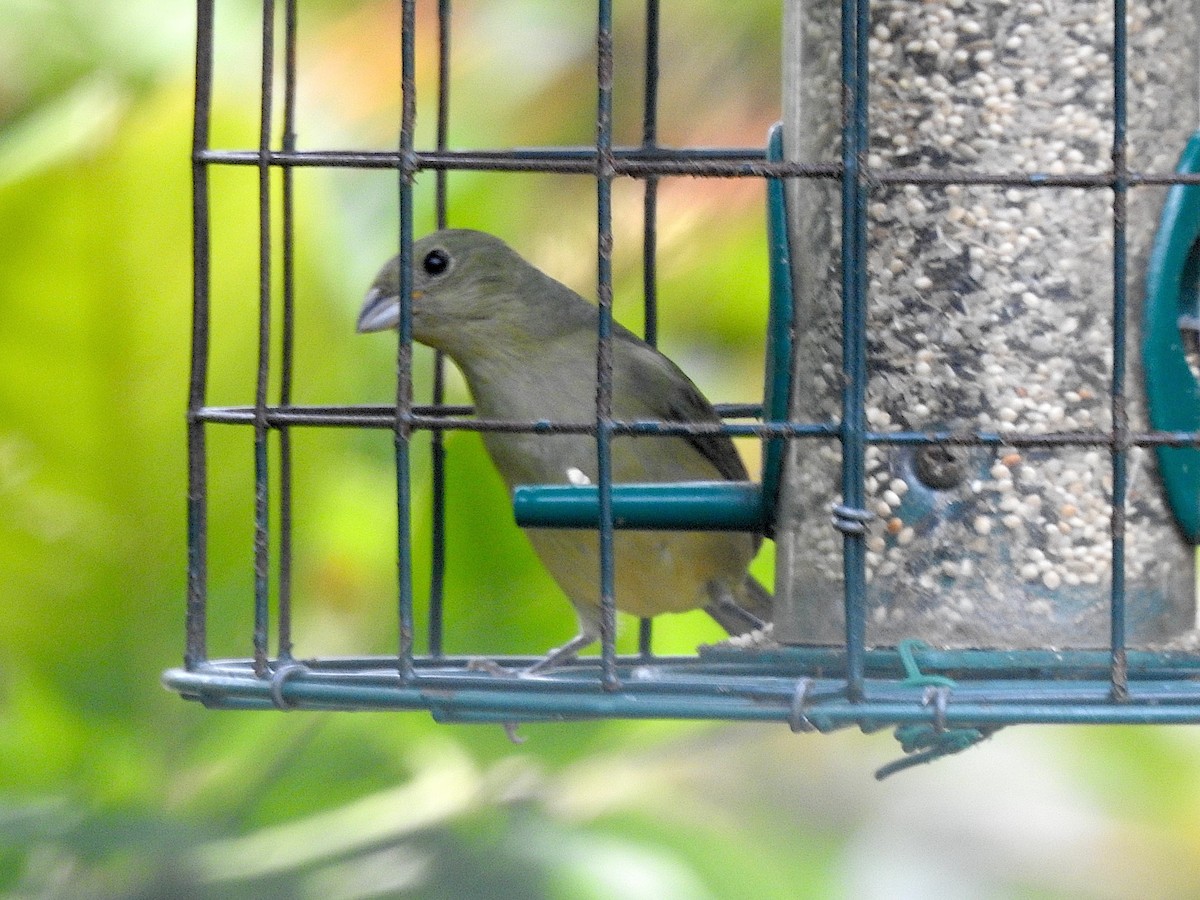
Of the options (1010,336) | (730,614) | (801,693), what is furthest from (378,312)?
(801,693)

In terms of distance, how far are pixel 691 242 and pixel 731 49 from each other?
2.37ft

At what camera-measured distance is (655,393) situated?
14.6 feet

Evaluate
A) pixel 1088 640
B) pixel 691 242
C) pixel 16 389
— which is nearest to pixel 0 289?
pixel 16 389

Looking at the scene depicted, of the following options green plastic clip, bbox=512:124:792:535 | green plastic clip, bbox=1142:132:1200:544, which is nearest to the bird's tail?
green plastic clip, bbox=512:124:792:535

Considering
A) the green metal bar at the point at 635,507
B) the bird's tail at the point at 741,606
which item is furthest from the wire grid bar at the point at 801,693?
the bird's tail at the point at 741,606

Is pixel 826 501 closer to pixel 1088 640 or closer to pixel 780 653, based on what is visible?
pixel 780 653

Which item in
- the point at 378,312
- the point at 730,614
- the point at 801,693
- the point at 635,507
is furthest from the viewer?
the point at 730,614

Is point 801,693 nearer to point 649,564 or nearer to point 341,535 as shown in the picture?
point 649,564

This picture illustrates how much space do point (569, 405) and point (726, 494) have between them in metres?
0.89

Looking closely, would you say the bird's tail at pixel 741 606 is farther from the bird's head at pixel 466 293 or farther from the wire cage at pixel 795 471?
the bird's head at pixel 466 293

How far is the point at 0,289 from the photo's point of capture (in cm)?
401

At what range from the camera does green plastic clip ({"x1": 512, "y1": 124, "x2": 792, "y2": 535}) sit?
3.46 metres

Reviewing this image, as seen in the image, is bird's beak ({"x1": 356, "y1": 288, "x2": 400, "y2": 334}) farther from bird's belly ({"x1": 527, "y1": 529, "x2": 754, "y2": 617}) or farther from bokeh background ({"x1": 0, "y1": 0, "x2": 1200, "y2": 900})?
bird's belly ({"x1": 527, "y1": 529, "x2": 754, "y2": 617})

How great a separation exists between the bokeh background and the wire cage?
259mm
